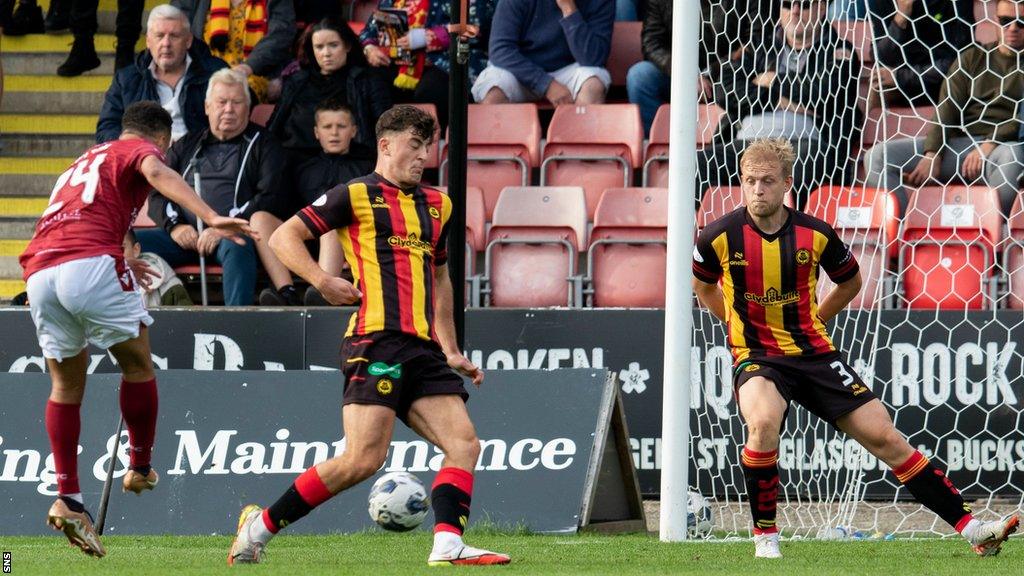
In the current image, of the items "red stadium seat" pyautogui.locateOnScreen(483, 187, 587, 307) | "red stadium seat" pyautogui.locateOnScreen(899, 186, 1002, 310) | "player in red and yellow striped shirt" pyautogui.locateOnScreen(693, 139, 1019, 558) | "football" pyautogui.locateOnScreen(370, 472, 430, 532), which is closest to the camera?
"football" pyautogui.locateOnScreen(370, 472, 430, 532)

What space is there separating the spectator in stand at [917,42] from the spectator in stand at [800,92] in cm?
62

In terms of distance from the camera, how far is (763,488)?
5.90 meters

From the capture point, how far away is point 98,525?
24.2 ft

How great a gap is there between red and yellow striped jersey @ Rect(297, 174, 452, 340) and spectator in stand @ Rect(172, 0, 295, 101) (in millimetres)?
5099

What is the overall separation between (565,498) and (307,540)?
1.26 m

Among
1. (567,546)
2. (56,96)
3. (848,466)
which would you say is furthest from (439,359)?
(56,96)

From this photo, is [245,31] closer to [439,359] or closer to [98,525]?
[98,525]

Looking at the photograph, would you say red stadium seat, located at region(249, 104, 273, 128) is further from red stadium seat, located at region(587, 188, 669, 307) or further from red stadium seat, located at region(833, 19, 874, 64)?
red stadium seat, located at region(833, 19, 874, 64)

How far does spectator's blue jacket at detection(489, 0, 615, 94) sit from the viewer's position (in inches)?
408

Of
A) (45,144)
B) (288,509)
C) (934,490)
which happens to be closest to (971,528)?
(934,490)

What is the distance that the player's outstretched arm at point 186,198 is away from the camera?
561 centimetres

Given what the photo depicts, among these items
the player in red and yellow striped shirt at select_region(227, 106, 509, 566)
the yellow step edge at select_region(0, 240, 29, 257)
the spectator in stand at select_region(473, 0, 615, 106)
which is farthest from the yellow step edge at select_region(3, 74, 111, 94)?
the player in red and yellow striped shirt at select_region(227, 106, 509, 566)

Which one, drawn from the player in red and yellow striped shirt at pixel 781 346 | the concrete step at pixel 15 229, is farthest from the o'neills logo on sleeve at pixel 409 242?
the concrete step at pixel 15 229

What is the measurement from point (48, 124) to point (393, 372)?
7.20 metres
